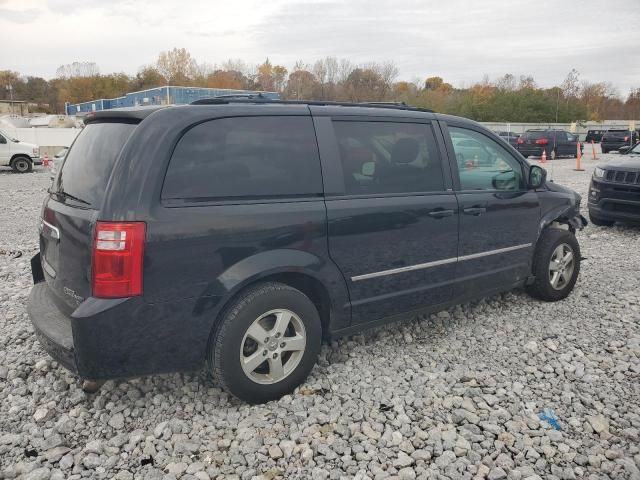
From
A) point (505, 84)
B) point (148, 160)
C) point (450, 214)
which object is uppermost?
point (505, 84)

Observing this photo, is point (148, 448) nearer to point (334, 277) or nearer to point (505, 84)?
point (334, 277)

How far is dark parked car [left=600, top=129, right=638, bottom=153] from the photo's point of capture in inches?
1195

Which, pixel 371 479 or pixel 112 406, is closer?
pixel 371 479

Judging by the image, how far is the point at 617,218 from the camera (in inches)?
319

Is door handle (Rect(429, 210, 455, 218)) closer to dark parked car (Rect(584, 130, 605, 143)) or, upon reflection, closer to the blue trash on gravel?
the blue trash on gravel

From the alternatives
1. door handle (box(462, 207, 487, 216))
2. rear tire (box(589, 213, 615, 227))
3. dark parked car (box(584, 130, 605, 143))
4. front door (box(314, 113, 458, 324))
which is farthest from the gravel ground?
dark parked car (box(584, 130, 605, 143))

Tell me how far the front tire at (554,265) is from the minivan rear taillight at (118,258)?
370cm

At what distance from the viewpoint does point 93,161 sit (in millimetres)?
3191

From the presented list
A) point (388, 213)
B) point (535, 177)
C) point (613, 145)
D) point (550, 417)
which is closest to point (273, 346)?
point (388, 213)

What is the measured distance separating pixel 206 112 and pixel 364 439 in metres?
2.11

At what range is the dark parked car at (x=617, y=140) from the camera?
1195 inches

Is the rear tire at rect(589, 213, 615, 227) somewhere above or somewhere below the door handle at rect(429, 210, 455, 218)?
below

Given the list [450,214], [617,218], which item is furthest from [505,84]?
[450,214]

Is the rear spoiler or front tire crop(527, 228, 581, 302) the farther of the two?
front tire crop(527, 228, 581, 302)
